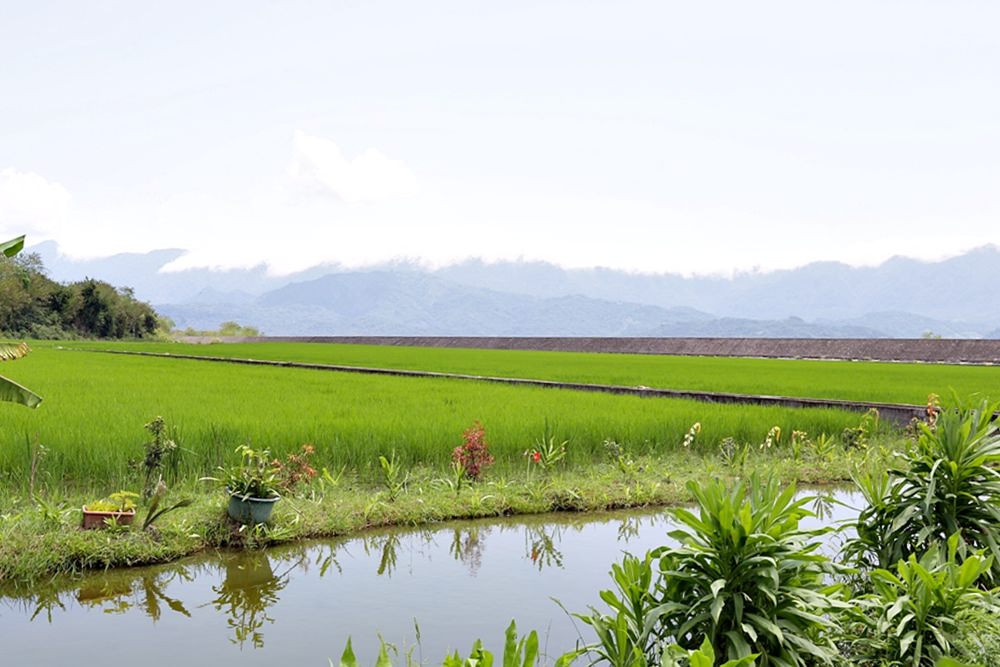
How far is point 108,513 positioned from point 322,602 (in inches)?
82.7

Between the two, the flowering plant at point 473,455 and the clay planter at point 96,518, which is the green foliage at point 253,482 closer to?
the clay planter at point 96,518

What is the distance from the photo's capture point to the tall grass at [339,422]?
8.44m

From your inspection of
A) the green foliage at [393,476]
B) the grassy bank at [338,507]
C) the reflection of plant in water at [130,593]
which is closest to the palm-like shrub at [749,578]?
the grassy bank at [338,507]

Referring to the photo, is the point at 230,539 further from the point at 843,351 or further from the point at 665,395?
the point at 843,351

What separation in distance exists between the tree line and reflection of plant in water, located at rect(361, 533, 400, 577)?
54.3m

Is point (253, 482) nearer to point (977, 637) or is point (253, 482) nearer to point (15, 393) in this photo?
point (15, 393)

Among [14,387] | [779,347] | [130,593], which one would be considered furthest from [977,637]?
[779,347]

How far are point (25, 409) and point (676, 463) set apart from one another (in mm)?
8429

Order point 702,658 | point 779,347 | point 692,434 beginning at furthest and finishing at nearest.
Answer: point 779,347
point 692,434
point 702,658

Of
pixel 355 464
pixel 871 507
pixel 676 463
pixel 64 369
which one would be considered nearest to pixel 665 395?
pixel 676 463

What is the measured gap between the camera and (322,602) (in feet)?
18.0

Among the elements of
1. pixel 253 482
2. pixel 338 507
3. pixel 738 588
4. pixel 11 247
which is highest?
pixel 11 247

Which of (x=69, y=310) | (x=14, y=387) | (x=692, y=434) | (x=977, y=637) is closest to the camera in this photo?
(x=977, y=637)

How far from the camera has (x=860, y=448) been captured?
38.9ft
